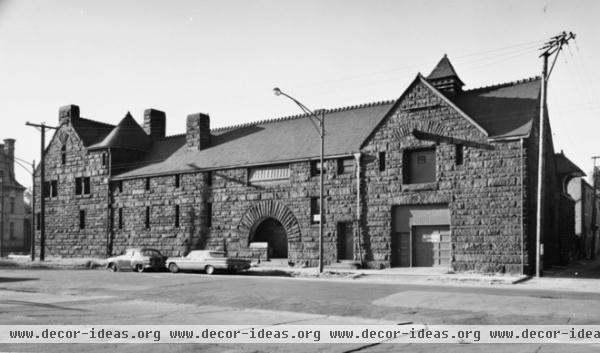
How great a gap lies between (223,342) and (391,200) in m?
21.3

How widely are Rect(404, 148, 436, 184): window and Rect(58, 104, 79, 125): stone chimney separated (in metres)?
31.4

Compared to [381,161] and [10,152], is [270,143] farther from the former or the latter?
[10,152]

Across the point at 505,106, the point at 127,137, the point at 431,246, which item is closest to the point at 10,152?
the point at 127,137

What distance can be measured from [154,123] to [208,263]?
2334 centimetres

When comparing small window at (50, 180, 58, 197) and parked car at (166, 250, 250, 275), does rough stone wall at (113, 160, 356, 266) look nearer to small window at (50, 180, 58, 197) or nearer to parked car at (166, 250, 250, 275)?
parked car at (166, 250, 250, 275)

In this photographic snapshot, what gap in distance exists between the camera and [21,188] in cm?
7231

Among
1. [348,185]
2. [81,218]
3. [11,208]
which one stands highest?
[348,185]

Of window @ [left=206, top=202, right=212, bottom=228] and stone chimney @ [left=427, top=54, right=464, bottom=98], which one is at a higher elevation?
stone chimney @ [left=427, top=54, right=464, bottom=98]

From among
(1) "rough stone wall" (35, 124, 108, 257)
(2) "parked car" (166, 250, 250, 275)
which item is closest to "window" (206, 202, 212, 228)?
(2) "parked car" (166, 250, 250, 275)

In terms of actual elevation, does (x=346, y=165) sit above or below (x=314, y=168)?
above

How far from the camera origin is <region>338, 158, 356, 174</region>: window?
3281 centimetres

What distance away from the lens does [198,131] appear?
4325cm

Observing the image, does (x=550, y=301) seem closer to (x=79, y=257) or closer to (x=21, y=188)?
(x=79, y=257)

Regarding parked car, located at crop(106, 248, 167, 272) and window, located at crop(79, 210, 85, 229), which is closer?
parked car, located at crop(106, 248, 167, 272)
